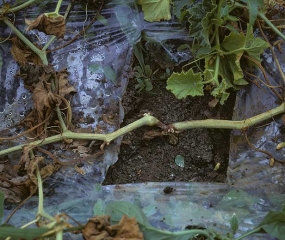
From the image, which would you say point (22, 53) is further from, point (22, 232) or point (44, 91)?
point (22, 232)

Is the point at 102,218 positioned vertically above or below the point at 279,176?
above

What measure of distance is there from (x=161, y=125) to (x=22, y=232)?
594 millimetres

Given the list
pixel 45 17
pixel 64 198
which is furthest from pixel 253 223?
pixel 45 17

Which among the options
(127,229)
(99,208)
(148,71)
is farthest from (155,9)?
(127,229)

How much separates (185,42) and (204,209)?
22.2 inches

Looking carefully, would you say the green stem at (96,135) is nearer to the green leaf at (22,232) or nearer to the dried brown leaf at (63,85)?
the dried brown leaf at (63,85)

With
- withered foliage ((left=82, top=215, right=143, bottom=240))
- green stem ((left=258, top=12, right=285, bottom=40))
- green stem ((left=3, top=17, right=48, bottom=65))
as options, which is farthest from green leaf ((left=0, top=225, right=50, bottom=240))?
green stem ((left=258, top=12, right=285, bottom=40))

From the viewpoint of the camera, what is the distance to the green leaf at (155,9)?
1.61 meters

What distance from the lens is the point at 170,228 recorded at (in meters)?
1.42

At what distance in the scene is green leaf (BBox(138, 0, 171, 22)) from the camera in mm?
1607

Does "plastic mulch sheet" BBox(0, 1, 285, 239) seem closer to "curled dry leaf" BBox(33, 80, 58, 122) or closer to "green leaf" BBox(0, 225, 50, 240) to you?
"curled dry leaf" BBox(33, 80, 58, 122)

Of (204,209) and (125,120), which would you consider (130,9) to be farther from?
(204,209)

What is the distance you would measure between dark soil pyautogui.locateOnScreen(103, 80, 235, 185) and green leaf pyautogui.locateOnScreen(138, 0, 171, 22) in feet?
0.74

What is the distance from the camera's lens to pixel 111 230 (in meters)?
1.18
